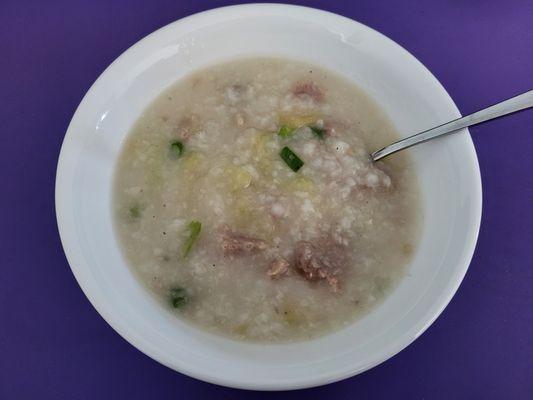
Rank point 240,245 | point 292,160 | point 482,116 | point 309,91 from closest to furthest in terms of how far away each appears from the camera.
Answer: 1. point 482,116
2. point 240,245
3. point 292,160
4. point 309,91

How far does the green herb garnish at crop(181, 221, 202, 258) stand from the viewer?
5.64 ft

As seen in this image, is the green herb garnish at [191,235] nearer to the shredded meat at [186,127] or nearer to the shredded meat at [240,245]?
the shredded meat at [240,245]

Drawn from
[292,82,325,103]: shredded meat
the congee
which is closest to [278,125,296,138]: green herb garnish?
the congee

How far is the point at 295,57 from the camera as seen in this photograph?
199 cm

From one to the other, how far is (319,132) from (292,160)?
160 mm

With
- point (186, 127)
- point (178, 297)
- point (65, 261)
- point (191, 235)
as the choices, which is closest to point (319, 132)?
point (186, 127)

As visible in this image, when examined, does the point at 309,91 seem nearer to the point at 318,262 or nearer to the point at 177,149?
the point at 177,149

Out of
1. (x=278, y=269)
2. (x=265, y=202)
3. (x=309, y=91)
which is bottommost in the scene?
(x=278, y=269)

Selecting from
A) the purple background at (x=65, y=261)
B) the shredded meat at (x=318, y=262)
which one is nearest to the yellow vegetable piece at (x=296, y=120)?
the shredded meat at (x=318, y=262)

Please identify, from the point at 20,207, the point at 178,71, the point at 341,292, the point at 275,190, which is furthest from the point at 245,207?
the point at 20,207

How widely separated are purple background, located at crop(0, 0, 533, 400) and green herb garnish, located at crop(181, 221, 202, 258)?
367 mm

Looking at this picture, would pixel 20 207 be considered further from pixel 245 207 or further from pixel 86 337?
pixel 245 207

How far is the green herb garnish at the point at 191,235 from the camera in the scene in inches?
67.7

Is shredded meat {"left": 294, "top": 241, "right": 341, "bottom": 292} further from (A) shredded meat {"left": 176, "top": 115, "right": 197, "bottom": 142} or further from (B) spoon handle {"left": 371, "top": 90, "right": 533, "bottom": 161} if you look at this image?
(A) shredded meat {"left": 176, "top": 115, "right": 197, "bottom": 142}
